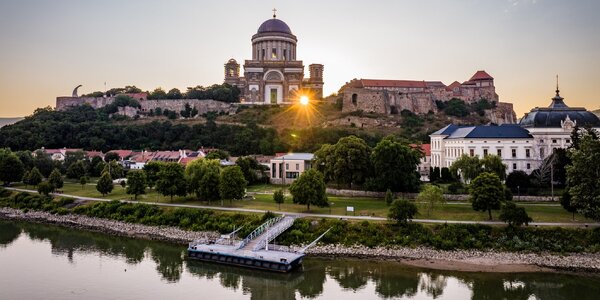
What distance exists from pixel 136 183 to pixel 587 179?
29.7 m

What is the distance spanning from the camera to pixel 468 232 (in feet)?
82.9

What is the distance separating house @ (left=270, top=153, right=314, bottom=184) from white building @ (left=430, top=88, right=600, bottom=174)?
518 inches

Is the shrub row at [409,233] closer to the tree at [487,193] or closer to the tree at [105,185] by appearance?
the tree at [487,193]

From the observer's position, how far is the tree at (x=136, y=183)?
119 ft

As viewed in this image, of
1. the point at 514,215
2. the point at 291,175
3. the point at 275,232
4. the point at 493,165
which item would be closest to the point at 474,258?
the point at 514,215

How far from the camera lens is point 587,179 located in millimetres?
25047

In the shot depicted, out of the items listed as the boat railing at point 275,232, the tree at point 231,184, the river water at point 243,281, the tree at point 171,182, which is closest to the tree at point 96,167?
the tree at point 171,182

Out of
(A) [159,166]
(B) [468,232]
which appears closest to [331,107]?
(A) [159,166]

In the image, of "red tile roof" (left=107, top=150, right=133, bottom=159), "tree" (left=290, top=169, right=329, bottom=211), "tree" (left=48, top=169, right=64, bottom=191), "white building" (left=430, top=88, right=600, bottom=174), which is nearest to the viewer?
"tree" (left=290, top=169, right=329, bottom=211)

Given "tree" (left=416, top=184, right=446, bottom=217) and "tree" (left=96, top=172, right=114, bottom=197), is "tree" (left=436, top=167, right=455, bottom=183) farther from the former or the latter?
"tree" (left=96, top=172, right=114, bottom=197)

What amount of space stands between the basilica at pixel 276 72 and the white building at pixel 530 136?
41.1 m

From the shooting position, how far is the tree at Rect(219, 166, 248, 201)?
32.3m

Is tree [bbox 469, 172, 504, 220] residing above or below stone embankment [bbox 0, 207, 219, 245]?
above

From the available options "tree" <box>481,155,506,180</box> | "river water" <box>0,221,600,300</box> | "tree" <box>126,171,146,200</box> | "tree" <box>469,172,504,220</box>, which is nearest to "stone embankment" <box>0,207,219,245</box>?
"river water" <box>0,221,600,300</box>
